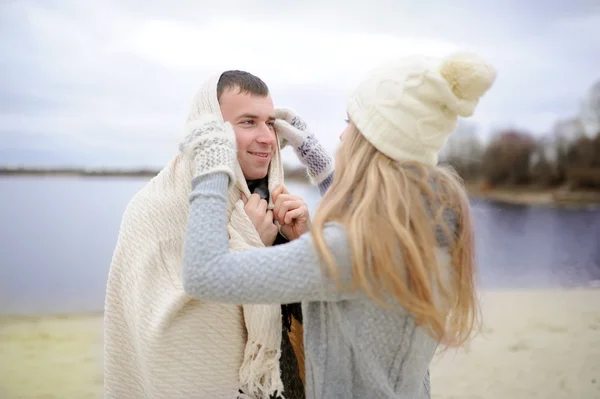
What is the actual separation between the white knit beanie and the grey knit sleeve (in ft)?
0.98

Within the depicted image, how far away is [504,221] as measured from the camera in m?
30.3

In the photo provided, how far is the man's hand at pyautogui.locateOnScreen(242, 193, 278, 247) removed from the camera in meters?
1.75

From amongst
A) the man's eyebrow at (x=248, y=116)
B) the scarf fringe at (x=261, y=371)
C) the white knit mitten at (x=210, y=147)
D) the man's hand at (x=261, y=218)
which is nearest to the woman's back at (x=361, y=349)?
the scarf fringe at (x=261, y=371)

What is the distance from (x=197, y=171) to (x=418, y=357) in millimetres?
842

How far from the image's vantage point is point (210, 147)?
4.81 ft

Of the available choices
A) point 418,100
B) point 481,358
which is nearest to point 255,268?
point 418,100

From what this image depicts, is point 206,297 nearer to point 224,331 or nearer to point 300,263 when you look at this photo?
point 300,263

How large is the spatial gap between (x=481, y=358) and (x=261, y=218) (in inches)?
219

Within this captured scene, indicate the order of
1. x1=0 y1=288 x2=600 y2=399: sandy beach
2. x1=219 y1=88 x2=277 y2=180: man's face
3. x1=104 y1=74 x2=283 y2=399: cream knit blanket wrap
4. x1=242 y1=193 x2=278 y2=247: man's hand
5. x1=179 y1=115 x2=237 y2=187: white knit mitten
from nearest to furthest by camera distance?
x1=179 y1=115 x2=237 y2=187: white knit mitten < x1=104 y1=74 x2=283 y2=399: cream knit blanket wrap < x1=242 y1=193 x2=278 y2=247: man's hand < x1=219 y1=88 x2=277 y2=180: man's face < x1=0 y1=288 x2=600 y2=399: sandy beach

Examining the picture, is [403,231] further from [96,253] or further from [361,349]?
Answer: [96,253]

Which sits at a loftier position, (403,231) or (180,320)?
(403,231)

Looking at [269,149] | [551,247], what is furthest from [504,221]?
[269,149]

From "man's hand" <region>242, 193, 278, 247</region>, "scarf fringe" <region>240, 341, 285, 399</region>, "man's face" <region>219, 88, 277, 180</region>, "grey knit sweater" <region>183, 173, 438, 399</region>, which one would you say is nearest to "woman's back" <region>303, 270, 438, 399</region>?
"grey knit sweater" <region>183, 173, 438, 399</region>

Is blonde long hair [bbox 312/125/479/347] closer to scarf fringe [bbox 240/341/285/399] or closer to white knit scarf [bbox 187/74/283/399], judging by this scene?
white knit scarf [bbox 187/74/283/399]
